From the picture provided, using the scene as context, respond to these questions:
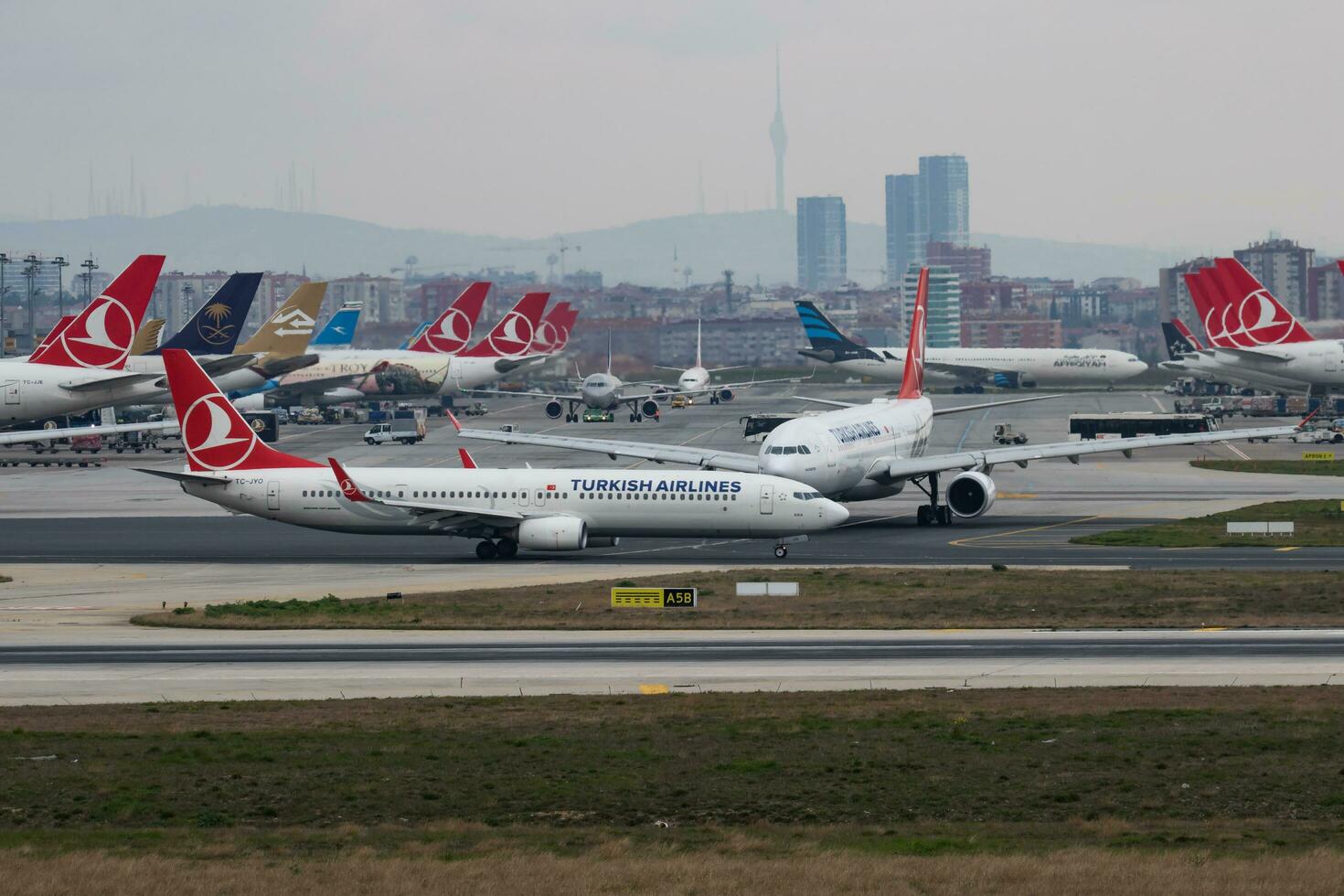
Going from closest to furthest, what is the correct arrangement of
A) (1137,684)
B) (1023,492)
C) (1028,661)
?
(1137,684) < (1028,661) < (1023,492)

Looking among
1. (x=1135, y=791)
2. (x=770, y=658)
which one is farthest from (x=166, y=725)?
(x=1135, y=791)

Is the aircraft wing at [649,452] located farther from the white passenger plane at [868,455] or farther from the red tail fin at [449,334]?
the red tail fin at [449,334]

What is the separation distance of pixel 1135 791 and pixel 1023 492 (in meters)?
67.7

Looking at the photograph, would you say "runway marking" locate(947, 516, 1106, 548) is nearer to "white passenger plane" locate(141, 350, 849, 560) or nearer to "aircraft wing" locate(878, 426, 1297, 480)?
"aircraft wing" locate(878, 426, 1297, 480)

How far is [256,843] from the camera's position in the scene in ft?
82.4

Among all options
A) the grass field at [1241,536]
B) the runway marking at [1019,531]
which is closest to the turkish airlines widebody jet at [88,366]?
the runway marking at [1019,531]

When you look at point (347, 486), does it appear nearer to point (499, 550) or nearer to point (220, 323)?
point (499, 550)

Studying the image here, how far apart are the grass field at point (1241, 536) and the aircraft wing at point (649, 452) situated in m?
17.1

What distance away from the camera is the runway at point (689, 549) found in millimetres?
65875

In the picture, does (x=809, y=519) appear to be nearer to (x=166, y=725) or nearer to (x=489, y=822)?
(x=166, y=725)

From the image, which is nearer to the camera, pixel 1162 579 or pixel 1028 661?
pixel 1028 661

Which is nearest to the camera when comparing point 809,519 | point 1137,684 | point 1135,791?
point 1135,791

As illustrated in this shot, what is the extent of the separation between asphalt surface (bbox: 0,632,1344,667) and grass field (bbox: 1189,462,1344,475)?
61.6 meters

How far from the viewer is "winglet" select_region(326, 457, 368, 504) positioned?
67.6m
